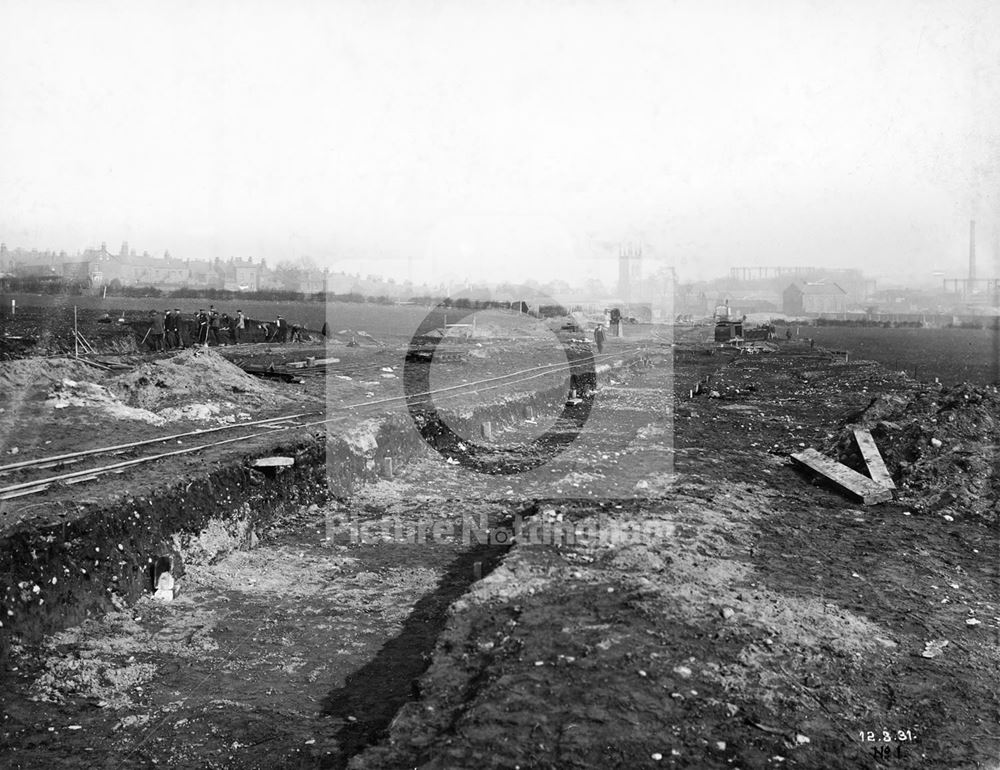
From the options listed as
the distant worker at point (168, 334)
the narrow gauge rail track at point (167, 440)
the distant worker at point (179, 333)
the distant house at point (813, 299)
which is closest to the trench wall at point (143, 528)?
the narrow gauge rail track at point (167, 440)

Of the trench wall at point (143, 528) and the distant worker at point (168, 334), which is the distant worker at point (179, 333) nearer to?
the distant worker at point (168, 334)

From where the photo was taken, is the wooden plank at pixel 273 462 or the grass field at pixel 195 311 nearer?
the wooden plank at pixel 273 462

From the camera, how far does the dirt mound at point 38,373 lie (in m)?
12.5

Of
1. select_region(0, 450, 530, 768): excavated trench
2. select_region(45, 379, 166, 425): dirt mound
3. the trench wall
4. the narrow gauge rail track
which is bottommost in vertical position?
select_region(0, 450, 530, 768): excavated trench

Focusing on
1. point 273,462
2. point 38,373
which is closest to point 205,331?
point 38,373

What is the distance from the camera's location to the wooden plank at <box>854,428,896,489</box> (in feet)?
34.7

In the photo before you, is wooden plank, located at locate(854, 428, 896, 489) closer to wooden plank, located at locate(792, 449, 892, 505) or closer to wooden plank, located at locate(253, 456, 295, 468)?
wooden plank, located at locate(792, 449, 892, 505)

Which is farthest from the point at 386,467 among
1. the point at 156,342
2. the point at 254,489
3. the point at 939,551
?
the point at 156,342

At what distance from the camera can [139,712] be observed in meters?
4.84

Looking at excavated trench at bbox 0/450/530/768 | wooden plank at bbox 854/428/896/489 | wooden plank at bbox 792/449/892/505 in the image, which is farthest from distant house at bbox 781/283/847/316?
excavated trench at bbox 0/450/530/768

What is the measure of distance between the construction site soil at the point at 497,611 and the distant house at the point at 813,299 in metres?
169

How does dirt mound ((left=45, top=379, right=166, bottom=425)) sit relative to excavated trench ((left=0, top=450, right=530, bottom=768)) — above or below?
above

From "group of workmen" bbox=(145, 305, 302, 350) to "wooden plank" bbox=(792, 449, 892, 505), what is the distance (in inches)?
916

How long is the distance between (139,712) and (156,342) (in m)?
27.9
